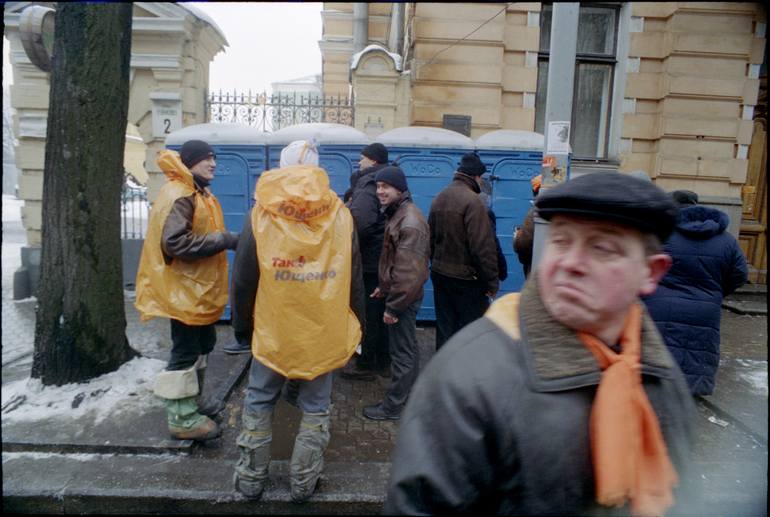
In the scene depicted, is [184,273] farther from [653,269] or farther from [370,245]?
[653,269]

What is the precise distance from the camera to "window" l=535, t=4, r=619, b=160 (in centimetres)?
819

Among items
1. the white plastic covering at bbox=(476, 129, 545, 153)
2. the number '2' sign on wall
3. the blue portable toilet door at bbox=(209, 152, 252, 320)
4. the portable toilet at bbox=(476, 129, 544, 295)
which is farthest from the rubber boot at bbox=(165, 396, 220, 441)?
the number '2' sign on wall

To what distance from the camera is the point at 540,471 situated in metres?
1.16

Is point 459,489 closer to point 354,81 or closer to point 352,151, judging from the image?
point 352,151

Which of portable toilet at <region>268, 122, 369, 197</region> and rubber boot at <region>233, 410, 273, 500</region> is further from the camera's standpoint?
portable toilet at <region>268, 122, 369, 197</region>

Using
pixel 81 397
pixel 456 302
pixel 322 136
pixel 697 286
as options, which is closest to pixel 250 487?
pixel 81 397

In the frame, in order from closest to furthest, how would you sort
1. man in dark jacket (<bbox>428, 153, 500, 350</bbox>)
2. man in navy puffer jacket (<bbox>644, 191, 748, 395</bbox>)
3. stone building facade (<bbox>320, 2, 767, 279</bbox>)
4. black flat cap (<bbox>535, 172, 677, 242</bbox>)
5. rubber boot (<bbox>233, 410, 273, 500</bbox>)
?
black flat cap (<bbox>535, 172, 677, 242</bbox>) → rubber boot (<bbox>233, 410, 273, 500</bbox>) → man in navy puffer jacket (<bbox>644, 191, 748, 395</bbox>) → man in dark jacket (<bbox>428, 153, 500, 350</bbox>) → stone building facade (<bbox>320, 2, 767, 279</bbox>)

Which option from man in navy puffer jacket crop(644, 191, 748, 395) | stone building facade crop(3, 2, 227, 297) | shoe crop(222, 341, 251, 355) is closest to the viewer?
man in navy puffer jacket crop(644, 191, 748, 395)

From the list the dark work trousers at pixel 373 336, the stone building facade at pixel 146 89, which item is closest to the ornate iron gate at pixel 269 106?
the stone building facade at pixel 146 89

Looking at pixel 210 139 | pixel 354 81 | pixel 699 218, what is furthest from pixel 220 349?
pixel 699 218

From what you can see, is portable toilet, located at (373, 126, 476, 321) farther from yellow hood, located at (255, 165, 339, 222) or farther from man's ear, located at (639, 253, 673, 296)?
man's ear, located at (639, 253, 673, 296)

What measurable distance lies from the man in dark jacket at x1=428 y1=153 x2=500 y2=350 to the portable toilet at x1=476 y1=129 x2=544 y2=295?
5.17 feet

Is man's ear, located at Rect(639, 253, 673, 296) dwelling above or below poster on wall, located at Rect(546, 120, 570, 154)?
below

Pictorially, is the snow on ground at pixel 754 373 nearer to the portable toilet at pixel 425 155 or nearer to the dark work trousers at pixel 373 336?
the dark work trousers at pixel 373 336
